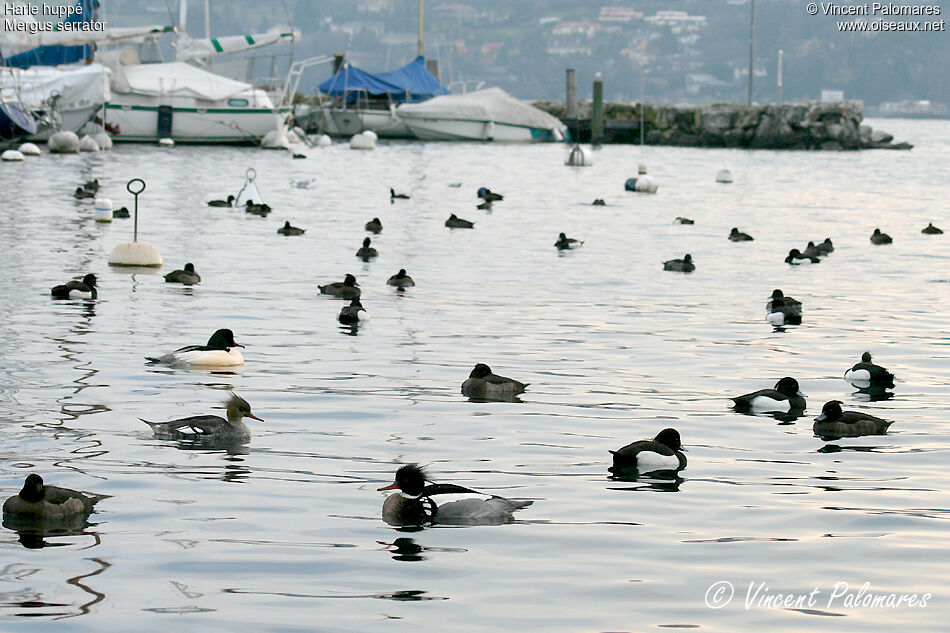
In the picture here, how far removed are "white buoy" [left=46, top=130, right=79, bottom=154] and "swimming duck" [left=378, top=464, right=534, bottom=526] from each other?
59.1m

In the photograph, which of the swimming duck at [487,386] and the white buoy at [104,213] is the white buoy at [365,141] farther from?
the swimming duck at [487,386]

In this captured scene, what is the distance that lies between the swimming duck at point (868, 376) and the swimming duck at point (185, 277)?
39.3ft

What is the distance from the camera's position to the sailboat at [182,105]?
74.6 m

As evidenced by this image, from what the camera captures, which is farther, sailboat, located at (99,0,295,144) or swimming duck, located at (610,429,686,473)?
sailboat, located at (99,0,295,144)

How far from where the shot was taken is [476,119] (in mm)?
95938

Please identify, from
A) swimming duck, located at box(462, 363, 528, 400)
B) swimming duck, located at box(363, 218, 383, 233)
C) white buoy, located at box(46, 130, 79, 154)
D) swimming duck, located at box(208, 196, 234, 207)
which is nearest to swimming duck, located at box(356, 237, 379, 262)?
swimming duck, located at box(363, 218, 383, 233)

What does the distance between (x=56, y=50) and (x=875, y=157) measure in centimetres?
5086

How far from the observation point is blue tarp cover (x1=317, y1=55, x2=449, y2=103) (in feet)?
335

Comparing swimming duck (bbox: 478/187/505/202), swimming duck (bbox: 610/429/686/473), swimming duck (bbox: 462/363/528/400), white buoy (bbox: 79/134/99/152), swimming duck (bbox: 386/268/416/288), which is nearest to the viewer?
swimming duck (bbox: 610/429/686/473)

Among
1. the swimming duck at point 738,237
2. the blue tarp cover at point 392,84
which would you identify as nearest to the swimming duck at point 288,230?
the swimming duck at point 738,237

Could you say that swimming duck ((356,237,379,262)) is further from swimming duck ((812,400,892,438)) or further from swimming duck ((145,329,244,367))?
swimming duck ((812,400,892,438))

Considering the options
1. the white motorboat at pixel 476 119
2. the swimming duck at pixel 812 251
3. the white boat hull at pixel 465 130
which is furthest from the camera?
the white boat hull at pixel 465 130

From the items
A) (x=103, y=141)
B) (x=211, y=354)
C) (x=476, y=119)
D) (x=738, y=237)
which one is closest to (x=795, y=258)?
(x=738, y=237)

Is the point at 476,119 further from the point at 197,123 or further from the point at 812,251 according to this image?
the point at 812,251
